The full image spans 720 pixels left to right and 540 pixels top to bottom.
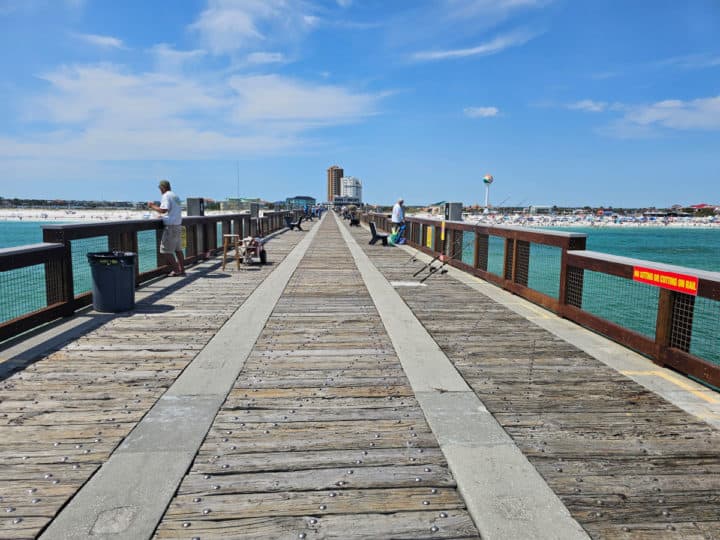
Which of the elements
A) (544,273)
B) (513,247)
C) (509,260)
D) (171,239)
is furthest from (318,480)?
(544,273)

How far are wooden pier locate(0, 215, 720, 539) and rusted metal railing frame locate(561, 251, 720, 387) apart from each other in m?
0.52

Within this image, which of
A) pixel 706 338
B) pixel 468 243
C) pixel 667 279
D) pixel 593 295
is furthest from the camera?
pixel 593 295

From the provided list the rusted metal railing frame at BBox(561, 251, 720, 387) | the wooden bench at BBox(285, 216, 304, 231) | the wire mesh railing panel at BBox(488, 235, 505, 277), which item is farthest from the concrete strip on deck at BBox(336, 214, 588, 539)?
the wooden bench at BBox(285, 216, 304, 231)

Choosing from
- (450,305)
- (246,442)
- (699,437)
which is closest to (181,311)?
(450,305)

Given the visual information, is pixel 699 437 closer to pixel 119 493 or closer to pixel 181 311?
pixel 119 493

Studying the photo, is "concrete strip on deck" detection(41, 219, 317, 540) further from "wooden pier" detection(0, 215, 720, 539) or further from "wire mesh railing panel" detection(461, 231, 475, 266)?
"wire mesh railing panel" detection(461, 231, 475, 266)

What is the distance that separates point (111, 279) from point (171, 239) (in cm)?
345

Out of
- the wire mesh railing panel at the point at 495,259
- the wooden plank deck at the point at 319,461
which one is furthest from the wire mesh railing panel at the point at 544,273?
the wooden plank deck at the point at 319,461

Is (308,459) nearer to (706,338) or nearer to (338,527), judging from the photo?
(338,527)

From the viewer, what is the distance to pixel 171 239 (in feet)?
36.7

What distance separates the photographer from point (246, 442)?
368 cm

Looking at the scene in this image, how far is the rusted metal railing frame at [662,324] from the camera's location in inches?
191

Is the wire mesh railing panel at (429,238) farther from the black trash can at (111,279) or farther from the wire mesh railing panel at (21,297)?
the wire mesh railing panel at (21,297)

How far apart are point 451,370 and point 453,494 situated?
2.33 m
